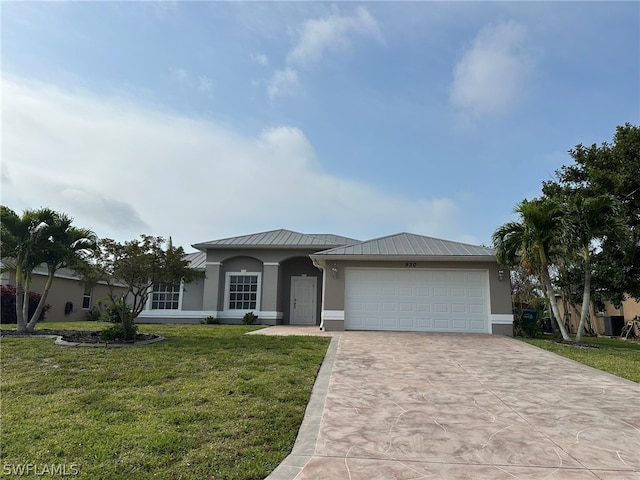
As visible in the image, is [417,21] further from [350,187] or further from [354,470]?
[354,470]

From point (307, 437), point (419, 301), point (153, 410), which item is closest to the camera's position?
point (307, 437)

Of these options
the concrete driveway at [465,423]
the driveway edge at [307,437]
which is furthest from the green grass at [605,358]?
the driveway edge at [307,437]

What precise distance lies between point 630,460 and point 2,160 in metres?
11.0

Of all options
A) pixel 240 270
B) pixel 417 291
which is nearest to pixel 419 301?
pixel 417 291

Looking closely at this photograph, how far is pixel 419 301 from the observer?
13781 mm

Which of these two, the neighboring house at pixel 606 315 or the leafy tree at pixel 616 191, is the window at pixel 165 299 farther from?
the neighboring house at pixel 606 315

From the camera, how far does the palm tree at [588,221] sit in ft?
36.6

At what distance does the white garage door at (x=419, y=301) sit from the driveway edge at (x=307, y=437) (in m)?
7.42

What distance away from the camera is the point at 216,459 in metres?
3.41

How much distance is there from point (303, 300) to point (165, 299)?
6646mm

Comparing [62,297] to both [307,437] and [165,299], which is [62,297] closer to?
[165,299]

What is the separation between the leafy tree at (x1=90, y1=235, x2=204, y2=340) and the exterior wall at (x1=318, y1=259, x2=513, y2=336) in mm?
5526

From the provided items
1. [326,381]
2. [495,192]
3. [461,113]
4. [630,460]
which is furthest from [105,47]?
[495,192]

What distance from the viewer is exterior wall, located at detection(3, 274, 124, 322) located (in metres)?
18.3
